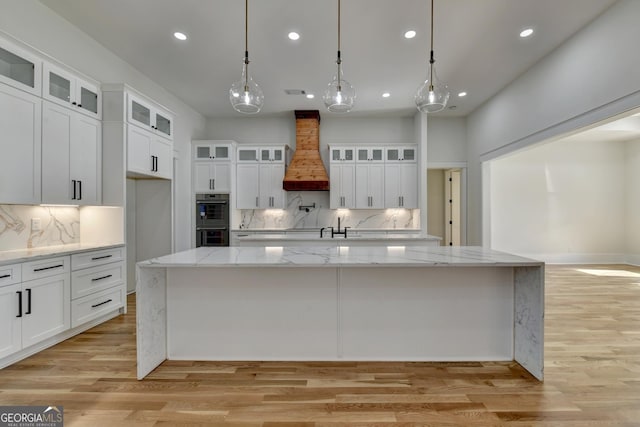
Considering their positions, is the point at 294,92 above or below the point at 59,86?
above

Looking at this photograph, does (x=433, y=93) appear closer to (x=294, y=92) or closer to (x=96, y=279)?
(x=294, y=92)

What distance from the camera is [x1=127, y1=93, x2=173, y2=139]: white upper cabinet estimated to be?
3.78m

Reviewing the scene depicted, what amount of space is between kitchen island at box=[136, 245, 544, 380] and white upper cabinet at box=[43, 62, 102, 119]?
2138 mm

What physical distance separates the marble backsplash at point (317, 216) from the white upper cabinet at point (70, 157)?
3640 mm

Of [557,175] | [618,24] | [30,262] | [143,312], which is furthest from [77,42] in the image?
[557,175]

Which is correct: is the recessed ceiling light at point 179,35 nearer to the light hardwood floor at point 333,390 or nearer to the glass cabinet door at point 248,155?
the glass cabinet door at point 248,155

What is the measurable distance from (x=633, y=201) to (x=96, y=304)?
413 inches

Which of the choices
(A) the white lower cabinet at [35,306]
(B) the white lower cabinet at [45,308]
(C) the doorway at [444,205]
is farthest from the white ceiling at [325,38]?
(C) the doorway at [444,205]

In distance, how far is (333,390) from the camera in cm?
211

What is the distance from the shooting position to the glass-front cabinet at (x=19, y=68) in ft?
8.29

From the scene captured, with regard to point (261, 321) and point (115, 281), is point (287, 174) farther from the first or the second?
point (261, 321)

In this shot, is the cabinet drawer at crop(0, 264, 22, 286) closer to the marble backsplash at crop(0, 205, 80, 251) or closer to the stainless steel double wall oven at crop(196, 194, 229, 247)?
the marble backsplash at crop(0, 205, 80, 251)

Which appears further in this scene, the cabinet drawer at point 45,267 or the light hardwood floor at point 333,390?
the cabinet drawer at point 45,267

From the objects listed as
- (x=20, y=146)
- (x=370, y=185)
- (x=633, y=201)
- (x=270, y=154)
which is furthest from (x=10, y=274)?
(x=633, y=201)
